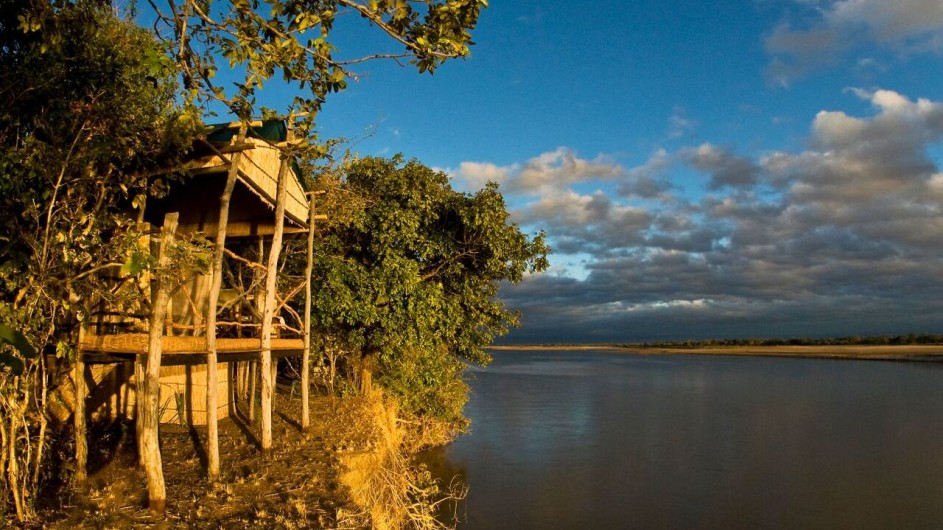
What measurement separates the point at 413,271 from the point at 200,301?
5245mm

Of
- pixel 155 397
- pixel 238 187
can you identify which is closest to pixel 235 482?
pixel 155 397

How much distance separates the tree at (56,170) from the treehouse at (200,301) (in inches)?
21.8

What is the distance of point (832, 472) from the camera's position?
2009cm

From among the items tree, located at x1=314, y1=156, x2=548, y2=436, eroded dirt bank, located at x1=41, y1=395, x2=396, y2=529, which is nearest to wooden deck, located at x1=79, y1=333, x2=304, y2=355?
eroded dirt bank, located at x1=41, y1=395, x2=396, y2=529

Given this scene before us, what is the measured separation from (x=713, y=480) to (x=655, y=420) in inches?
467

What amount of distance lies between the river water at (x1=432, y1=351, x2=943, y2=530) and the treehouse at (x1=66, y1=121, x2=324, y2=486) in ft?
21.1

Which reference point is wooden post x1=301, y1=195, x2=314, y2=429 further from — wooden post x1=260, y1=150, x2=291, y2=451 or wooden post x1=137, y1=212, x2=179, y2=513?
wooden post x1=137, y1=212, x2=179, y2=513

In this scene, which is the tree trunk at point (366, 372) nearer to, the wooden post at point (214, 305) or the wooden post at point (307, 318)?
the wooden post at point (307, 318)

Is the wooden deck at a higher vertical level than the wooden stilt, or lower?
higher

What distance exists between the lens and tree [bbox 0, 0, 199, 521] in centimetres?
693

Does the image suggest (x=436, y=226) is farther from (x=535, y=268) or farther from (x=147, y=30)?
(x=147, y=30)

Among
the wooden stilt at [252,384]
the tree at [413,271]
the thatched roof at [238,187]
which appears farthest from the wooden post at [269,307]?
the tree at [413,271]

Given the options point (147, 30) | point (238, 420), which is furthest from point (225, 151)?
point (238, 420)

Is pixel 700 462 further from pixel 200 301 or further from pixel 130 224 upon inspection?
pixel 130 224
